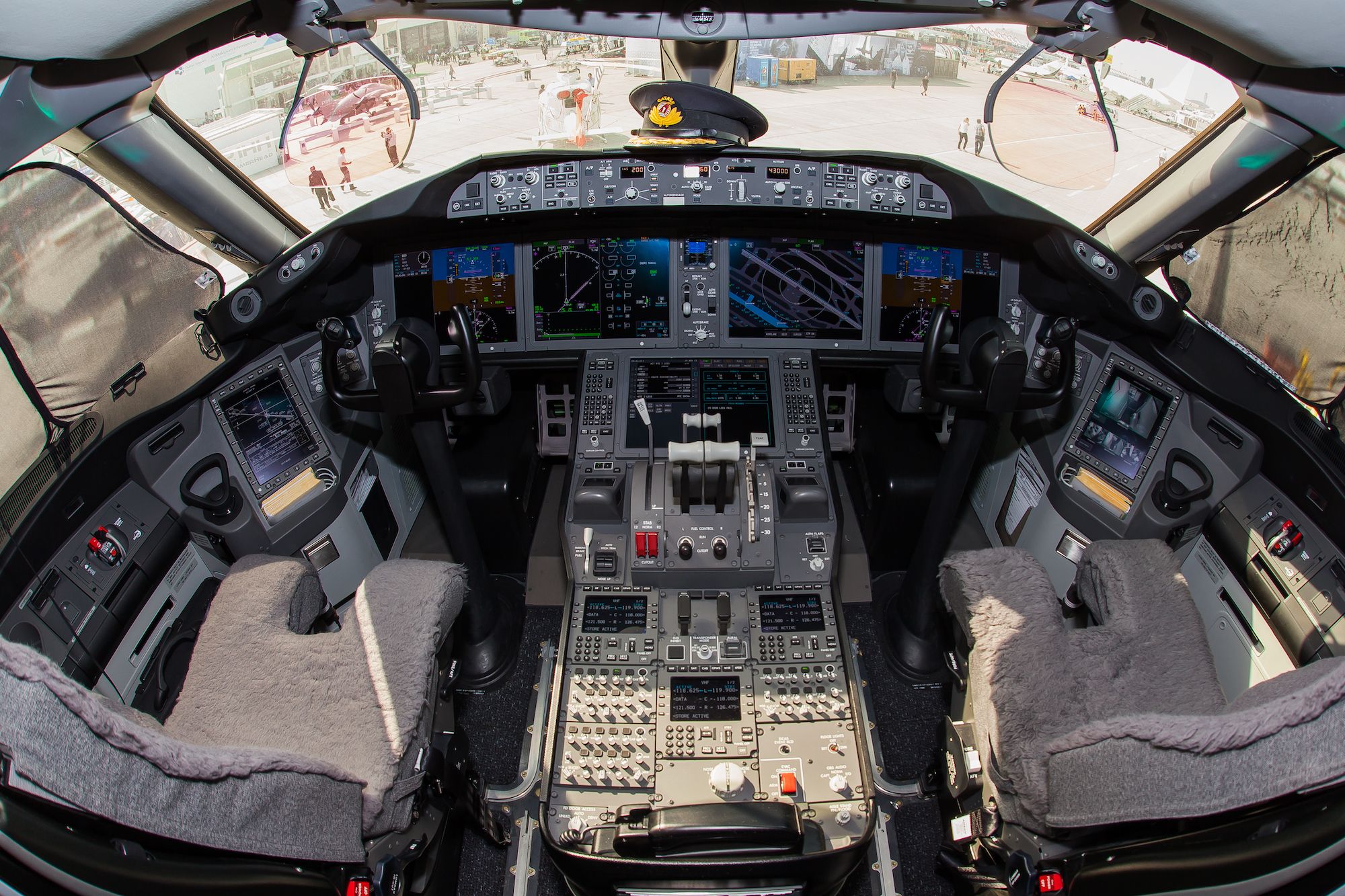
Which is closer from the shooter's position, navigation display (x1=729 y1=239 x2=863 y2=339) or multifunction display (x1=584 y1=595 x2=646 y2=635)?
multifunction display (x1=584 y1=595 x2=646 y2=635)

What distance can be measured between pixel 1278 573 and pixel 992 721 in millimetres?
992

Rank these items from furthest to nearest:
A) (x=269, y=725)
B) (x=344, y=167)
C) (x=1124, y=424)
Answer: (x=1124, y=424)
(x=344, y=167)
(x=269, y=725)

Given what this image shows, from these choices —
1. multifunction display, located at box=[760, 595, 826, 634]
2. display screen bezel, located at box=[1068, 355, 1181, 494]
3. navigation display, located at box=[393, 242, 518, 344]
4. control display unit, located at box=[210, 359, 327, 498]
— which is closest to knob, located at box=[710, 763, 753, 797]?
multifunction display, located at box=[760, 595, 826, 634]

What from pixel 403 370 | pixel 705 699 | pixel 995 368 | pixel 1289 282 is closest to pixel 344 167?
pixel 403 370

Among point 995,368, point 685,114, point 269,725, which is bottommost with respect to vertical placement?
point 269,725

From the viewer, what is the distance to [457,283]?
325cm

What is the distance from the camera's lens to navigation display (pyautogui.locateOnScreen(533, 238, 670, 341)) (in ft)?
10.7

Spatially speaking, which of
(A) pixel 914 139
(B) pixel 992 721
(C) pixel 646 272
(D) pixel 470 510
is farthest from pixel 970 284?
(D) pixel 470 510

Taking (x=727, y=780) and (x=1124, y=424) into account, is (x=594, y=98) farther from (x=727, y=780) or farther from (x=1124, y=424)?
(x=727, y=780)

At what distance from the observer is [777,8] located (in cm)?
210

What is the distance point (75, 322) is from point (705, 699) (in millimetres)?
2032

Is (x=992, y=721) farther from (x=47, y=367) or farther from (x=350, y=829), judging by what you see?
(x=47, y=367)

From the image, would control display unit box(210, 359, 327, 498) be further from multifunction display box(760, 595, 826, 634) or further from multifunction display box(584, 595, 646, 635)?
multifunction display box(760, 595, 826, 634)

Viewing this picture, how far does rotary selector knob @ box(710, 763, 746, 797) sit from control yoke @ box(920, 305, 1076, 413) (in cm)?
124
